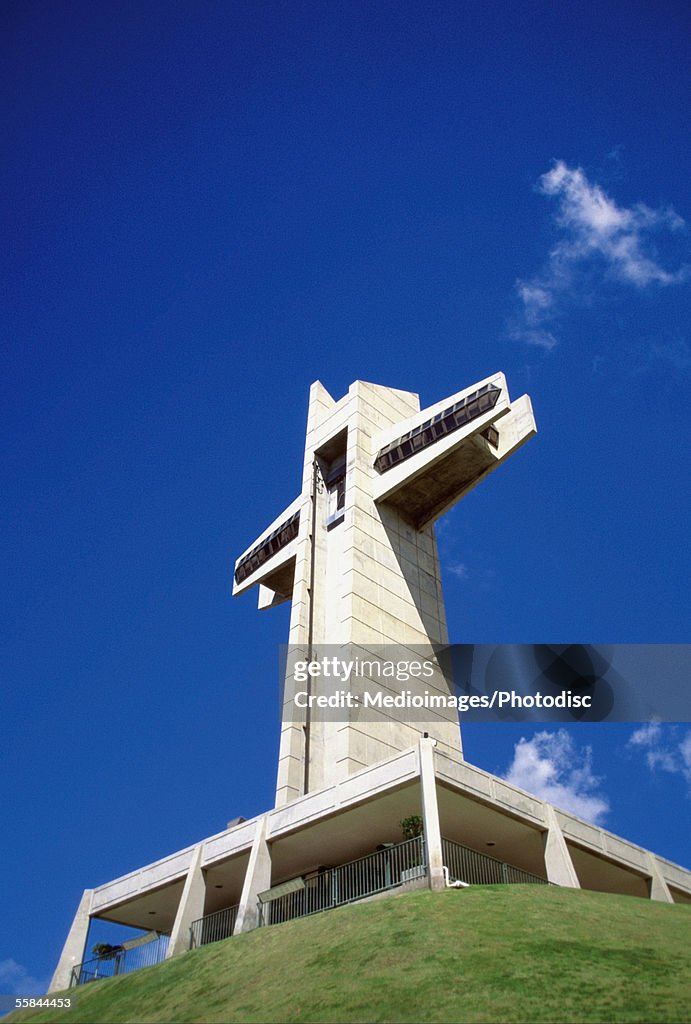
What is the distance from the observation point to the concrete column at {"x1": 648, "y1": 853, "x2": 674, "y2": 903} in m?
33.7

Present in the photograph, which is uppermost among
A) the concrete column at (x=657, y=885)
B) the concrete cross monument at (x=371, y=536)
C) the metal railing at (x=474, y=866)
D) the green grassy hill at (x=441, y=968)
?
the concrete cross monument at (x=371, y=536)

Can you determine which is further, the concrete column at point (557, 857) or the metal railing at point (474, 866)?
the concrete column at point (557, 857)

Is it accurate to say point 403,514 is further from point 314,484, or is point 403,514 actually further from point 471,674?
point 471,674

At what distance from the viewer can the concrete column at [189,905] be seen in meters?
29.4

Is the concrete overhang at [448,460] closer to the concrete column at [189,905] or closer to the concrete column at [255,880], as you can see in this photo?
the concrete column at [255,880]

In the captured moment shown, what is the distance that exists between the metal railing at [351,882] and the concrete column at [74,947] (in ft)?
27.0

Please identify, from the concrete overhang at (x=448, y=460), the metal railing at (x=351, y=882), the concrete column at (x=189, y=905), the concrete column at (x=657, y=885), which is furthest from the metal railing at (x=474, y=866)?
the concrete overhang at (x=448, y=460)

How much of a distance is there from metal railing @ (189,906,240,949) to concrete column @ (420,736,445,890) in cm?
852

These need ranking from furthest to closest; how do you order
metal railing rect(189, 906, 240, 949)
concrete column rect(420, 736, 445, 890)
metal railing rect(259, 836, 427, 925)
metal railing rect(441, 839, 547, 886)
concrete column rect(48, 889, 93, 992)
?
concrete column rect(48, 889, 93, 992), metal railing rect(189, 906, 240, 949), metal railing rect(441, 839, 547, 886), metal railing rect(259, 836, 427, 925), concrete column rect(420, 736, 445, 890)

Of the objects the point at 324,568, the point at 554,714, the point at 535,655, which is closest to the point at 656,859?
the point at 554,714

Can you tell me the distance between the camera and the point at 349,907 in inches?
964

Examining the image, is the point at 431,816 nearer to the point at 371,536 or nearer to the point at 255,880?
the point at 255,880

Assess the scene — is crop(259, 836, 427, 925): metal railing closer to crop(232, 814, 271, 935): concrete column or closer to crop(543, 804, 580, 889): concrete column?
crop(232, 814, 271, 935): concrete column

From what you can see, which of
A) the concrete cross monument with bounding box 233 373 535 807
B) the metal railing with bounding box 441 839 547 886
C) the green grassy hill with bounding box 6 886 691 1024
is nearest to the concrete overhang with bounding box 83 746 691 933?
the metal railing with bounding box 441 839 547 886
